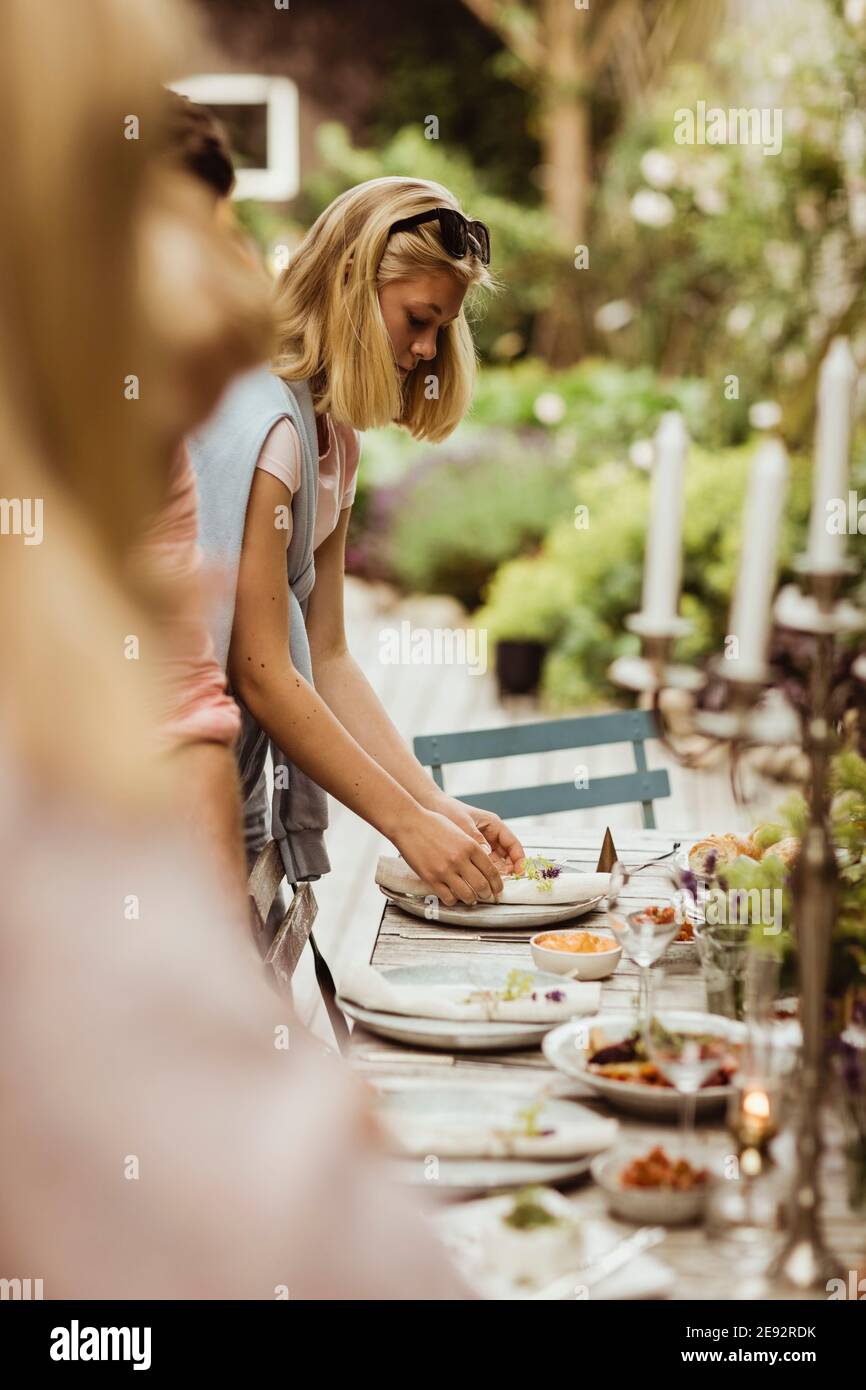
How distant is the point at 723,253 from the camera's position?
773 cm

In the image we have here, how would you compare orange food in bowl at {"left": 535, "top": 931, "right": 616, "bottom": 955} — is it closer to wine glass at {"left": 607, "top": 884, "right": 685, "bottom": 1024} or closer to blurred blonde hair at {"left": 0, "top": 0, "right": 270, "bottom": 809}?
wine glass at {"left": 607, "top": 884, "right": 685, "bottom": 1024}

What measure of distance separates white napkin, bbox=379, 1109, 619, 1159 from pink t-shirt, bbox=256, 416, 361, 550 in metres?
0.90

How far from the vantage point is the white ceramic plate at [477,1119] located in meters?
1.22

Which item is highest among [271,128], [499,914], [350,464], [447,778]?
[271,128]

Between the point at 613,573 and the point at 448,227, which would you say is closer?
the point at 448,227

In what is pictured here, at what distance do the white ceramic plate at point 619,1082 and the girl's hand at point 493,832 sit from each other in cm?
62

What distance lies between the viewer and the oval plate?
1980 mm

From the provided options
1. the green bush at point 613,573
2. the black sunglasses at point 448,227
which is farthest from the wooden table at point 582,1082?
the green bush at point 613,573

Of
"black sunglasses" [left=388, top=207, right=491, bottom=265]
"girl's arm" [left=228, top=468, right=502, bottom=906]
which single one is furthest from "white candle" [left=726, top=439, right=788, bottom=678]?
"black sunglasses" [left=388, top=207, right=491, bottom=265]

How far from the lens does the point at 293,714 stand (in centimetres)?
193

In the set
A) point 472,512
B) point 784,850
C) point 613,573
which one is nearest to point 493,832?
point 784,850

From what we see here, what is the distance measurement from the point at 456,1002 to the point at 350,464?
36.9 inches

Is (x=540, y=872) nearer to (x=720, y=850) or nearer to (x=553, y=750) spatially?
(x=720, y=850)
